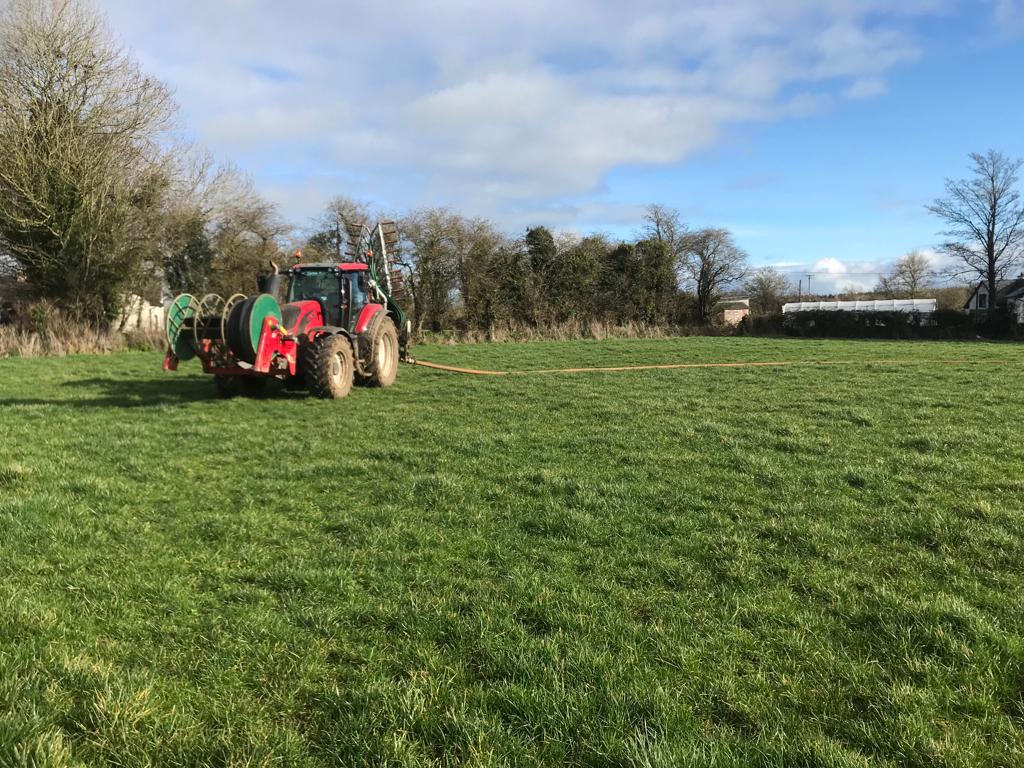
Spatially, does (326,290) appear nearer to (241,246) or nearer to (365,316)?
(365,316)

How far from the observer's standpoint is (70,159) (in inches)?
763

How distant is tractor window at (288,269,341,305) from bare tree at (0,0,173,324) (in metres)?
13.6

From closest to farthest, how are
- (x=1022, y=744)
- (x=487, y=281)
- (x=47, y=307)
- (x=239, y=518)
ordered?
(x=1022, y=744) < (x=239, y=518) < (x=47, y=307) < (x=487, y=281)

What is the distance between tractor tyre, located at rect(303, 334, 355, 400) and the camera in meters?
9.77

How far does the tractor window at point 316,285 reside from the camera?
11.1 metres

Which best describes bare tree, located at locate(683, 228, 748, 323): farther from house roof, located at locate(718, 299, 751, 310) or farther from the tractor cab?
the tractor cab

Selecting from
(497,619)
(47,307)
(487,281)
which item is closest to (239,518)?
(497,619)

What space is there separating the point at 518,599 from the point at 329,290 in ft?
29.8

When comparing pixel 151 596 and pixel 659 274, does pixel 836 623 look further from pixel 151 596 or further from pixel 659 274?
pixel 659 274

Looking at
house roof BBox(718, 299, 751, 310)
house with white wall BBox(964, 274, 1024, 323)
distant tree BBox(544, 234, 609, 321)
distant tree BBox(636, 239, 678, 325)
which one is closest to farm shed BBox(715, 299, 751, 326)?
house roof BBox(718, 299, 751, 310)

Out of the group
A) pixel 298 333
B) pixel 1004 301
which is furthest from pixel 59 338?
pixel 1004 301

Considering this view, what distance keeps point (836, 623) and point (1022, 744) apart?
0.84 metres

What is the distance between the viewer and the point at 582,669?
8.52 feet

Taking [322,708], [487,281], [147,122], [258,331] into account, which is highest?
[147,122]
